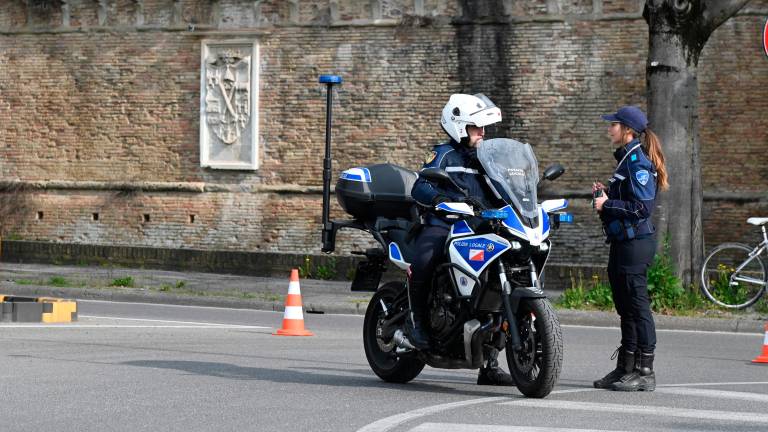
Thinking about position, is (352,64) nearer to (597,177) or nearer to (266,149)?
(266,149)

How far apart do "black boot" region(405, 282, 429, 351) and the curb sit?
744cm

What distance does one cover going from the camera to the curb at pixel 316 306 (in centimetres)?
1723

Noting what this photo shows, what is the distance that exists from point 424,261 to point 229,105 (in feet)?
61.2

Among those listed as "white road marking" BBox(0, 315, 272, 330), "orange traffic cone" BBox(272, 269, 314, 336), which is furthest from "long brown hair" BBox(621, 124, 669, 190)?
"white road marking" BBox(0, 315, 272, 330)

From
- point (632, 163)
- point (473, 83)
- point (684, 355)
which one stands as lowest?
point (684, 355)

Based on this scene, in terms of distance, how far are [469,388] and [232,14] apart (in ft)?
62.5

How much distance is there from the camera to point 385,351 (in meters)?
10.7

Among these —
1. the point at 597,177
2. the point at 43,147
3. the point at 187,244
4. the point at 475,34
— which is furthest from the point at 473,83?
the point at 43,147

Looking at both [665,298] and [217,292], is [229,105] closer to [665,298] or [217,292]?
[217,292]

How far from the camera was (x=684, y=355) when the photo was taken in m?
13.4

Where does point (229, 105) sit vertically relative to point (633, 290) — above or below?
above

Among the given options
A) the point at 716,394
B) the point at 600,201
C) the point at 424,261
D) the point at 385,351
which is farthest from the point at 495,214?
the point at 716,394

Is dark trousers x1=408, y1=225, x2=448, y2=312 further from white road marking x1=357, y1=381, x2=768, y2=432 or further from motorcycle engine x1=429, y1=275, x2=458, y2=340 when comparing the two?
white road marking x1=357, y1=381, x2=768, y2=432

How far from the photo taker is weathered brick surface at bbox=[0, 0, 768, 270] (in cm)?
2514
